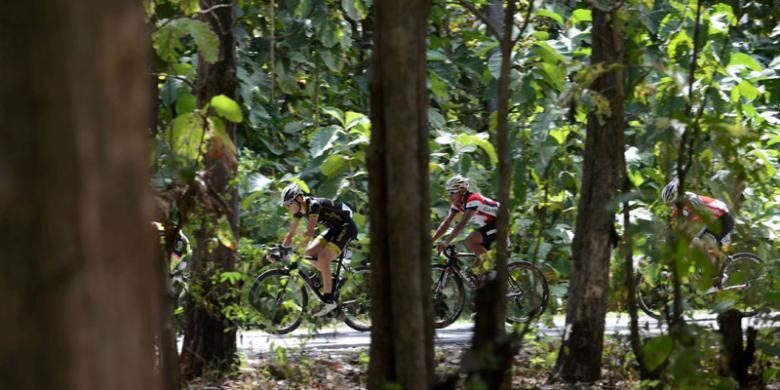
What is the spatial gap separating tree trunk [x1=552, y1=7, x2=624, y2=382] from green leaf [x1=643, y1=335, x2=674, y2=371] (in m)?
3.06

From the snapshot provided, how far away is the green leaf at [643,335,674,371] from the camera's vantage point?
6.34 m

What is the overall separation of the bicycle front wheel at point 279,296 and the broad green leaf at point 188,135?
228 inches

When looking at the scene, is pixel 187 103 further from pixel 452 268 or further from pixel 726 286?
pixel 452 268

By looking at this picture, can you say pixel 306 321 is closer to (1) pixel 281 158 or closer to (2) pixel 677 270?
(1) pixel 281 158

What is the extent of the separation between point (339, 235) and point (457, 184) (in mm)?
1588

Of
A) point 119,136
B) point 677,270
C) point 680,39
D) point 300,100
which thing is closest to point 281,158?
point 300,100

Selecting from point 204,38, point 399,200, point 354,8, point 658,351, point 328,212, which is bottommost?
point 658,351

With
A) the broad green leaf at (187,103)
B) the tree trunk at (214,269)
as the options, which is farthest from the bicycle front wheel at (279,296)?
the broad green leaf at (187,103)

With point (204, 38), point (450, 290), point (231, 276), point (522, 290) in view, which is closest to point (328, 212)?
point (450, 290)

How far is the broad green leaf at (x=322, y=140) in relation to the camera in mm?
14234

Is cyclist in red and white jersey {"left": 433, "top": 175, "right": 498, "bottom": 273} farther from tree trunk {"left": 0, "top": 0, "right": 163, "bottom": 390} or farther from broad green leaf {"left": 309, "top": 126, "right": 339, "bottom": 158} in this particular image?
tree trunk {"left": 0, "top": 0, "right": 163, "bottom": 390}

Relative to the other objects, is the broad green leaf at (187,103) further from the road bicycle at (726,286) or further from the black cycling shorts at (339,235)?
the black cycling shorts at (339,235)

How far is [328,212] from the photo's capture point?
48.6 ft

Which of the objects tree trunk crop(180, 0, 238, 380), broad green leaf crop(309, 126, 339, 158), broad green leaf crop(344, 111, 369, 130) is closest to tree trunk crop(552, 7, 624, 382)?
tree trunk crop(180, 0, 238, 380)
